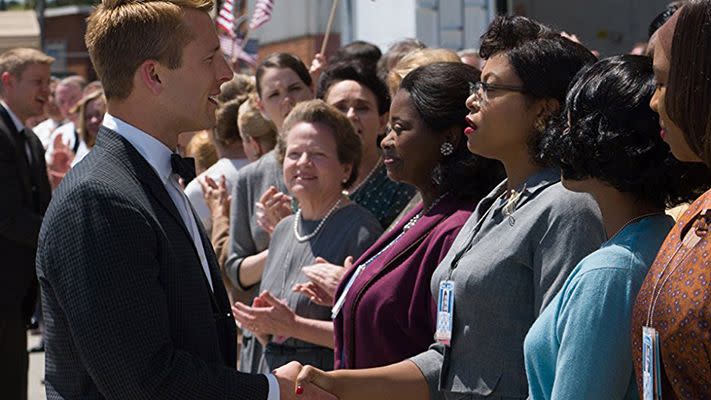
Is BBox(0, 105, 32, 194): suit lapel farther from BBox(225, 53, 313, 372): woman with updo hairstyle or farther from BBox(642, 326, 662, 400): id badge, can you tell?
BBox(642, 326, 662, 400): id badge

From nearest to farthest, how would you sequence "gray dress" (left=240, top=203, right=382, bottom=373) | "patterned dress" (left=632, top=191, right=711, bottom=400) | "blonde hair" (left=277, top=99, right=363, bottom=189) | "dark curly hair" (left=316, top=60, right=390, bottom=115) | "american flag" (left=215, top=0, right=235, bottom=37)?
"patterned dress" (left=632, top=191, right=711, bottom=400) < "gray dress" (left=240, top=203, right=382, bottom=373) < "blonde hair" (left=277, top=99, right=363, bottom=189) < "dark curly hair" (left=316, top=60, right=390, bottom=115) < "american flag" (left=215, top=0, right=235, bottom=37)

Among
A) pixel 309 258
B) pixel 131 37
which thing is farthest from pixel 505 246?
pixel 309 258

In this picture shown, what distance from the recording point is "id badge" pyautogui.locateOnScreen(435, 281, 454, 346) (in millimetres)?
3180

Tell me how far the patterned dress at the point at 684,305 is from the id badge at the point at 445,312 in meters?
0.98

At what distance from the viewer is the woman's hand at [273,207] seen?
16.6ft

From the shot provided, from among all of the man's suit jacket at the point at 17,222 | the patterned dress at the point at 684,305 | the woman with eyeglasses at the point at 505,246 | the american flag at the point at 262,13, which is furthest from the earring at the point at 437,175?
the american flag at the point at 262,13

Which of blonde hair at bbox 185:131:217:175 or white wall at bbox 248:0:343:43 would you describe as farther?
white wall at bbox 248:0:343:43

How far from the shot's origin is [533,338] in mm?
2732

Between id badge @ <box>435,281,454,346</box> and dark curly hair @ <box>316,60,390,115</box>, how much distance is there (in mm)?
2316

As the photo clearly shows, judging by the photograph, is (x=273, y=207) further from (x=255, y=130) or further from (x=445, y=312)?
(x=445, y=312)

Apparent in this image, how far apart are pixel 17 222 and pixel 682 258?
16.8 ft

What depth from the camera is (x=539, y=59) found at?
10.7ft

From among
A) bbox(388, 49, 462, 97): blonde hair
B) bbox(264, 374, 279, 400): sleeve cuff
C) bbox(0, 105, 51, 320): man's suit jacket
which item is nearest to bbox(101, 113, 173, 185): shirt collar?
bbox(264, 374, 279, 400): sleeve cuff

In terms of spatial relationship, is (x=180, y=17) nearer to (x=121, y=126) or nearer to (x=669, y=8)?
(x=121, y=126)
